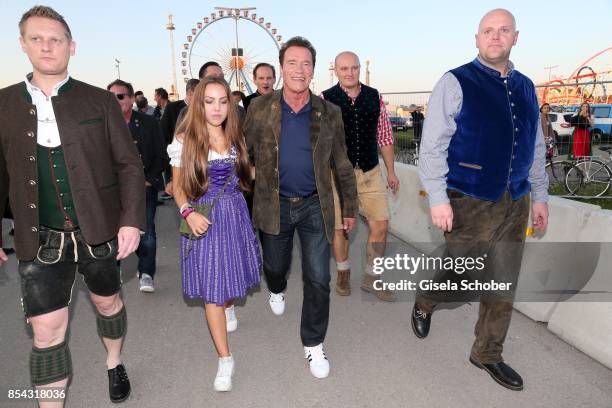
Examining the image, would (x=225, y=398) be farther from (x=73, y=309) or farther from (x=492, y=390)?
(x=73, y=309)

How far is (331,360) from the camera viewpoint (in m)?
3.35

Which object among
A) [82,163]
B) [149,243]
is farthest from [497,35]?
[149,243]

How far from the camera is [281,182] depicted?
3.21 meters

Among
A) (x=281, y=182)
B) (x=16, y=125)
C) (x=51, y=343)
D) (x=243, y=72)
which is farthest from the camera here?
Result: (x=243, y=72)

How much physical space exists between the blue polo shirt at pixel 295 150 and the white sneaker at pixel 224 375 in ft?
4.19

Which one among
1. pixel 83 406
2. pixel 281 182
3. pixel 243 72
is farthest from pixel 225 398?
pixel 243 72

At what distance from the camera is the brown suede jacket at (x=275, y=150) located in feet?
10.3

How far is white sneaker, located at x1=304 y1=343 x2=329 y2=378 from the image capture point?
311 cm

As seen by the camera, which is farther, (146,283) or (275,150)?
(146,283)

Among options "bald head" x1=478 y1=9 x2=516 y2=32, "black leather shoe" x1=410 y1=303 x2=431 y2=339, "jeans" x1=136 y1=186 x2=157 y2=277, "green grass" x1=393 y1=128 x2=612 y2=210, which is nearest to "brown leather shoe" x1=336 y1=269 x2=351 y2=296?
"black leather shoe" x1=410 y1=303 x2=431 y2=339

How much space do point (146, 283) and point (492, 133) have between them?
12.0 feet

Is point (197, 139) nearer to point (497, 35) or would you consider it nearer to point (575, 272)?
point (497, 35)

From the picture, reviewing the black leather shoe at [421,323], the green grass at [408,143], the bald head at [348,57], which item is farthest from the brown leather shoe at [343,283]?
the green grass at [408,143]

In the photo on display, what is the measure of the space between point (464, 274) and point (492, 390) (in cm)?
77
